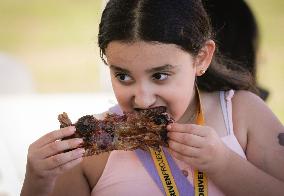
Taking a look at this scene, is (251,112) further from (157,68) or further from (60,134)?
(60,134)

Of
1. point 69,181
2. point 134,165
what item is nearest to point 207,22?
point 134,165

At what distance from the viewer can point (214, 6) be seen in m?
3.41

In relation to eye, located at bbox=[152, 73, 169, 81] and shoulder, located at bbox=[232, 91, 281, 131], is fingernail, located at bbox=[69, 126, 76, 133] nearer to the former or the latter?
eye, located at bbox=[152, 73, 169, 81]

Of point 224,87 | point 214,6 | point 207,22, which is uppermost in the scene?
point 214,6

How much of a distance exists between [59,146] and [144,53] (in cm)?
51

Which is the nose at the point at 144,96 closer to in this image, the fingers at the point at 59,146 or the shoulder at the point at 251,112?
the fingers at the point at 59,146

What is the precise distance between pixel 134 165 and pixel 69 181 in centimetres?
31

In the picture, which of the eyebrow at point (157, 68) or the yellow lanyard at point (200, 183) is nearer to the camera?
the eyebrow at point (157, 68)

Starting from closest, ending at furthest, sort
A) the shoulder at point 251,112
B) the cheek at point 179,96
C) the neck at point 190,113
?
the cheek at point 179,96
the shoulder at point 251,112
the neck at point 190,113

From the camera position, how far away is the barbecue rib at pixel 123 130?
230cm

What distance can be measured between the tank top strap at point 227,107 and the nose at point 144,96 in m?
0.50

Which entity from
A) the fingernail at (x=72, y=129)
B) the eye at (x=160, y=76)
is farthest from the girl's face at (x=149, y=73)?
the fingernail at (x=72, y=129)

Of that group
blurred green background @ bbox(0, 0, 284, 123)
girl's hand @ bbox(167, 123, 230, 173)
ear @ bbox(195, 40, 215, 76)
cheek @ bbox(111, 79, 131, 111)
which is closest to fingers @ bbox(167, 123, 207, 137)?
girl's hand @ bbox(167, 123, 230, 173)

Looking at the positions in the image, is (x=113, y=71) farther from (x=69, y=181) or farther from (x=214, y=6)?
(x=214, y=6)
